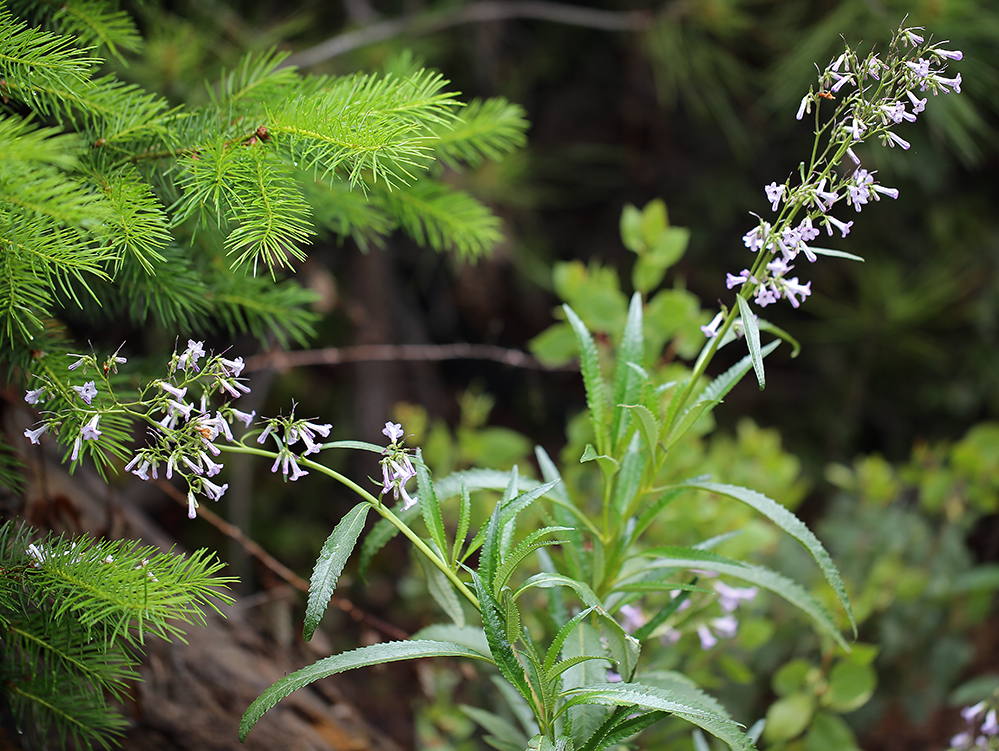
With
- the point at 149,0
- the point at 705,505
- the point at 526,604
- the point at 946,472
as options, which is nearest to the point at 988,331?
the point at 946,472

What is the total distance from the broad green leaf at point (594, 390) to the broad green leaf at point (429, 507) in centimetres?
21

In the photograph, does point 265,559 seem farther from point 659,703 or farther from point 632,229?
point 632,229

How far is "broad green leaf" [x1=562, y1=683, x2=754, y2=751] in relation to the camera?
565mm

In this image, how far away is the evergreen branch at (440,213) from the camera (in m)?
0.83

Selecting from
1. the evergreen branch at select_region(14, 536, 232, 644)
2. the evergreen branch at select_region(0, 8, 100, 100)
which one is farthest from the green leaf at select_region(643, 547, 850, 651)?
the evergreen branch at select_region(0, 8, 100, 100)

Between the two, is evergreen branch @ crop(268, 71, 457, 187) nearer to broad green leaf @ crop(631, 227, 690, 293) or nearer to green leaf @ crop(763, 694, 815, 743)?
broad green leaf @ crop(631, 227, 690, 293)

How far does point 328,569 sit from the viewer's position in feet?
1.90

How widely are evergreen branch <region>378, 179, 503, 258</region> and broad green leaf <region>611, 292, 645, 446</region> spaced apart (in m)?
0.21

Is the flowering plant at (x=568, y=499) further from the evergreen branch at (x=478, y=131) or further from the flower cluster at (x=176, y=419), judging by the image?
the evergreen branch at (x=478, y=131)

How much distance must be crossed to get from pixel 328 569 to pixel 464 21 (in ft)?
5.56

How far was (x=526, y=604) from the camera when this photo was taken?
1427 millimetres

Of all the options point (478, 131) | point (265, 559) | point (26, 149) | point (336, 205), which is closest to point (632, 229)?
point (478, 131)

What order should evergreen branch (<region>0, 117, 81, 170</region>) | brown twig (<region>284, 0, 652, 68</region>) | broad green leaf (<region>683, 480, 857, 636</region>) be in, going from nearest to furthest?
evergreen branch (<region>0, 117, 81, 170</region>) → broad green leaf (<region>683, 480, 857, 636</region>) → brown twig (<region>284, 0, 652, 68</region>)

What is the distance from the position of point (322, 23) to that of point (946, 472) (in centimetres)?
210
